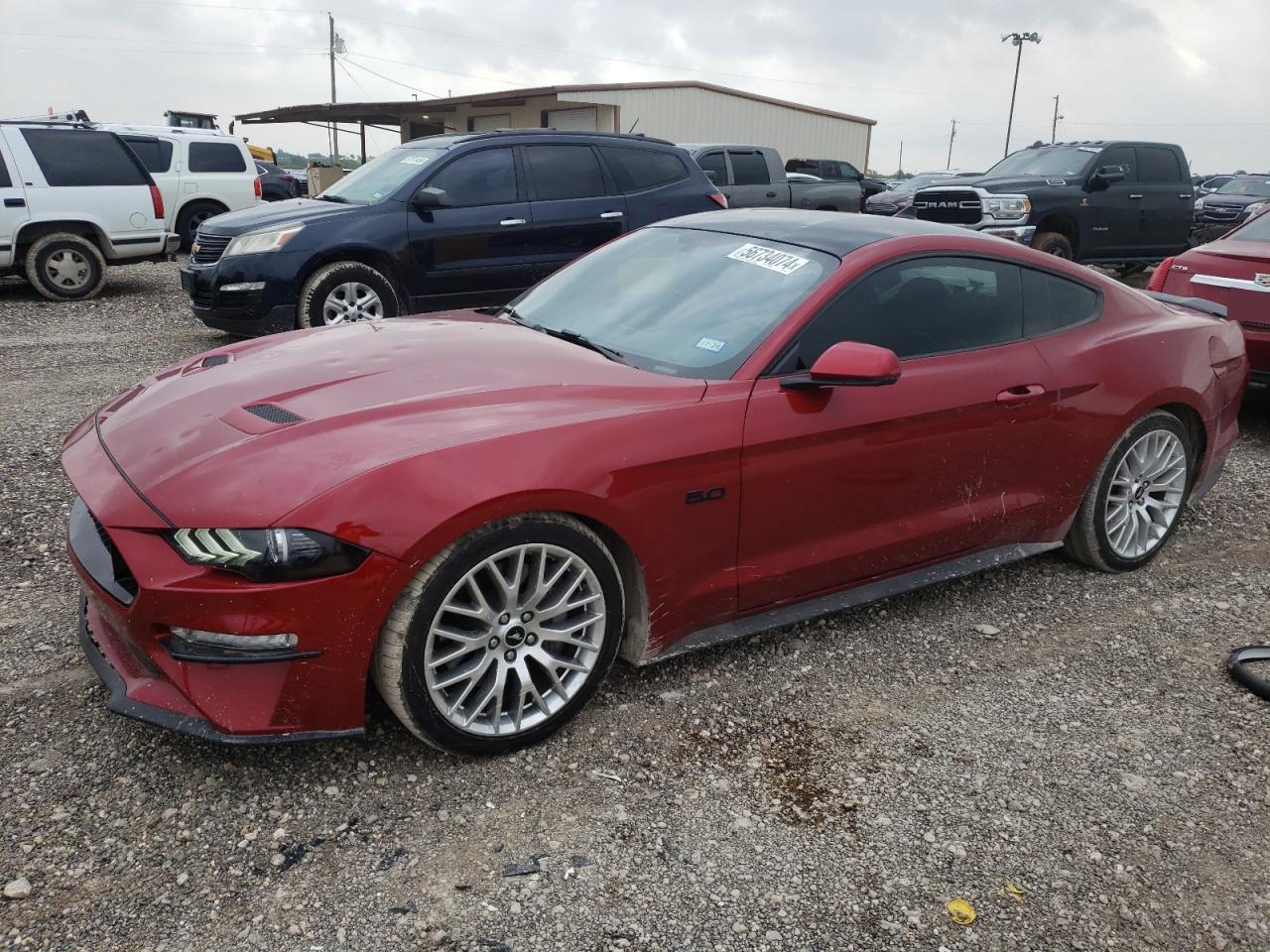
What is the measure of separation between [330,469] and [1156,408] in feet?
11.6

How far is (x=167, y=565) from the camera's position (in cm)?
260

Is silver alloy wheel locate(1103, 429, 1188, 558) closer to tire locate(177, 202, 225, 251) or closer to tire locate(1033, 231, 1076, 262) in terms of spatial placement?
tire locate(1033, 231, 1076, 262)

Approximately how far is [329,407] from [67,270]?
9993mm

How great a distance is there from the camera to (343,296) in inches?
315

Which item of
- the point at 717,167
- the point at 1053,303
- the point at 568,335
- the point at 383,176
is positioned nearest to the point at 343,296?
the point at 383,176

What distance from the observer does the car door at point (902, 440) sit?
3.37m

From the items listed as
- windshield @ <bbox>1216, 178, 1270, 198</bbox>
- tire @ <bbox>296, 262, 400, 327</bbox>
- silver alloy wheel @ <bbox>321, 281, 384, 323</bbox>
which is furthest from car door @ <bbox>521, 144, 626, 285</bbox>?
windshield @ <bbox>1216, 178, 1270, 198</bbox>

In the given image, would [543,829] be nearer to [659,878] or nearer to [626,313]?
[659,878]

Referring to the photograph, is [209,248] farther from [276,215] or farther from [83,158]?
[83,158]

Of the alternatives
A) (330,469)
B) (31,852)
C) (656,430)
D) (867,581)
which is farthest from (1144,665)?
(31,852)

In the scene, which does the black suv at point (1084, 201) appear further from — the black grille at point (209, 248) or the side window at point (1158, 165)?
the black grille at point (209, 248)

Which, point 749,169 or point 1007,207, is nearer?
point 1007,207

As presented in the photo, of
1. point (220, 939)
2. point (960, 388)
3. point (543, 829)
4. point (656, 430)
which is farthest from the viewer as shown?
point (960, 388)

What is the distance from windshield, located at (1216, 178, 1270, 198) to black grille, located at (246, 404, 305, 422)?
22646 mm
